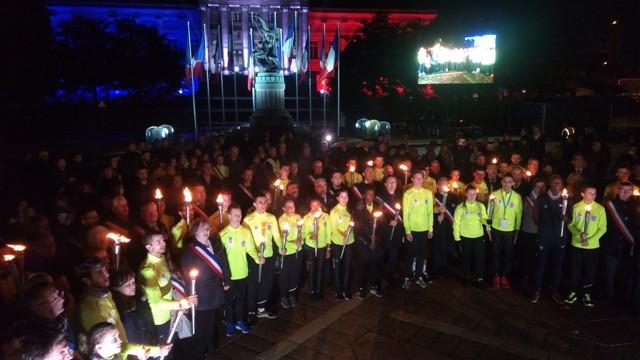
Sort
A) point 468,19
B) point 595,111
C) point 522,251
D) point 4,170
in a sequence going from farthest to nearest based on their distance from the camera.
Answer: point 468,19 → point 595,111 → point 4,170 → point 522,251

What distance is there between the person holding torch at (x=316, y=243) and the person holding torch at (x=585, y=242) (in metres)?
3.78

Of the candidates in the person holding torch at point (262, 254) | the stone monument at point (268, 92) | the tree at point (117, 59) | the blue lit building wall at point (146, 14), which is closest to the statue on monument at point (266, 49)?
the stone monument at point (268, 92)

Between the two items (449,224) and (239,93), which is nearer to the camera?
(449,224)

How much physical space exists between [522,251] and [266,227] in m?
4.55

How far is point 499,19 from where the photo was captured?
31.2 metres

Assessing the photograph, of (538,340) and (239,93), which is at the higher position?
(239,93)

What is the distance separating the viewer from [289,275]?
7.50m

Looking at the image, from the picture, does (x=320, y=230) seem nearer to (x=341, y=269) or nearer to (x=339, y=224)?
(x=339, y=224)

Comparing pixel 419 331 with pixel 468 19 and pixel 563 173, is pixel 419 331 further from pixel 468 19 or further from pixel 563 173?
pixel 468 19

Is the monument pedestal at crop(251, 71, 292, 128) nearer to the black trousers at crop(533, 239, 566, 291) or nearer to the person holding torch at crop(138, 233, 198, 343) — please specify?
the black trousers at crop(533, 239, 566, 291)


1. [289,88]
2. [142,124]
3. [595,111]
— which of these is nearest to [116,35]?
[142,124]

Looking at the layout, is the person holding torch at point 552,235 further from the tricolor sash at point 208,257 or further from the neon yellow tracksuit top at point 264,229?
the tricolor sash at point 208,257

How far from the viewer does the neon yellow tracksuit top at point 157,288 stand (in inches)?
Result: 201

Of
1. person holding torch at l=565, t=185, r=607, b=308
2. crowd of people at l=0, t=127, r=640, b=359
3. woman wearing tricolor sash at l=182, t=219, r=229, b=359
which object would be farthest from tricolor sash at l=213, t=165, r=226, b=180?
person holding torch at l=565, t=185, r=607, b=308
